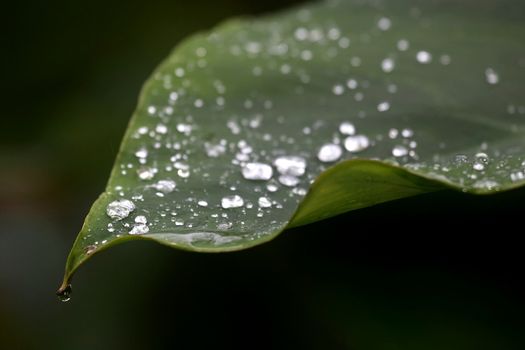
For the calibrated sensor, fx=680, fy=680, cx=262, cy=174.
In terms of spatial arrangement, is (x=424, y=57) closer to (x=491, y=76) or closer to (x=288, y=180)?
(x=491, y=76)

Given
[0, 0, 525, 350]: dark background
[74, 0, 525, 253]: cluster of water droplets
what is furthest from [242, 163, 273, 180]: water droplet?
[0, 0, 525, 350]: dark background

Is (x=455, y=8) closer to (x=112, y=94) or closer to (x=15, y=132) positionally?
(x=112, y=94)

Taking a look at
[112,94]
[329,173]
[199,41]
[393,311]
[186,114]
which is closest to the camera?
[329,173]

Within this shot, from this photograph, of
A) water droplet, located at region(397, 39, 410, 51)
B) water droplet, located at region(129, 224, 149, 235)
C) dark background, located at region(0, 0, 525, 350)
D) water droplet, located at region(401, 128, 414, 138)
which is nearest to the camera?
water droplet, located at region(129, 224, 149, 235)

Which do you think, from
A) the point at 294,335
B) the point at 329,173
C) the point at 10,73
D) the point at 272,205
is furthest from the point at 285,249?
the point at 10,73

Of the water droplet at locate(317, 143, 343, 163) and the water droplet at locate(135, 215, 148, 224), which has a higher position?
the water droplet at locate(317, 143, 343, 163)

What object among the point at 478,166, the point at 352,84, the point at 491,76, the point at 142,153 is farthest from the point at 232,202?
the point at 491,76

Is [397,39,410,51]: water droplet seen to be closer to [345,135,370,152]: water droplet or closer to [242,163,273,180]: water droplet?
[345,135,370,152]: water droplet
